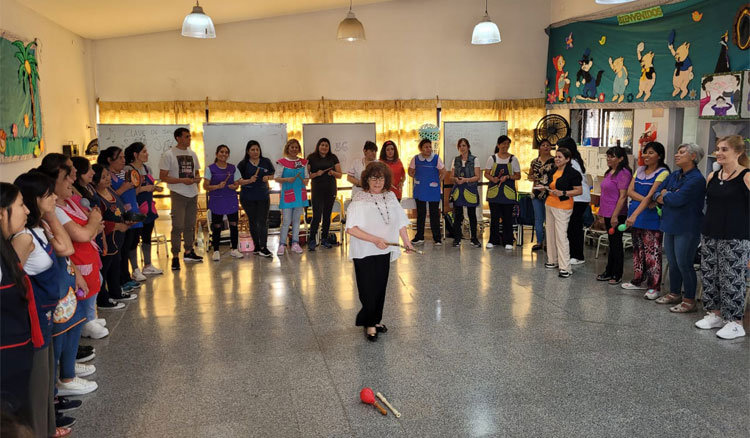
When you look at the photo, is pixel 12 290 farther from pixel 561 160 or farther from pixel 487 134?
pixel 487 134

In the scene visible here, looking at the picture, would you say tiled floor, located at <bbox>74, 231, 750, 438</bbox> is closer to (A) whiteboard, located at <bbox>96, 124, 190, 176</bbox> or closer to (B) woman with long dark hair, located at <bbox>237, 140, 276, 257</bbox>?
(B) woman with long dark hair, located at <bbox>237, 140, 276, 257</bbox>

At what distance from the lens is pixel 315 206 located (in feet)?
25.4

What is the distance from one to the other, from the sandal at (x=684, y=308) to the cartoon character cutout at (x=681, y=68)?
3.35 meters

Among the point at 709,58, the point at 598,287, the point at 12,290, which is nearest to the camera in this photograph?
the point at 12,290

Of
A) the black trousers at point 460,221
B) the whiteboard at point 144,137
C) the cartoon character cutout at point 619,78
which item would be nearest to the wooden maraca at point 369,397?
the black trousers at point 460,221

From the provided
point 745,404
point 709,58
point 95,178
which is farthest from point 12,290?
point 709,58

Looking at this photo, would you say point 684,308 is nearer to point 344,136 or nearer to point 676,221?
point 676,221

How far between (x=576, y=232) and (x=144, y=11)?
591cm

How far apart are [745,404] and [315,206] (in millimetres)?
5418

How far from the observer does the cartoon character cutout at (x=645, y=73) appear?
777 centimetres

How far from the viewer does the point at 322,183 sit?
7.77m

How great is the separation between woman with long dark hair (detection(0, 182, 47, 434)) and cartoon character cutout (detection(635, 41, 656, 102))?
758 centimetres

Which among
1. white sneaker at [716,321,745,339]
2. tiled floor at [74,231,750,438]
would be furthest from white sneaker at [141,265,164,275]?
white sneaker at [716,321,745,339]

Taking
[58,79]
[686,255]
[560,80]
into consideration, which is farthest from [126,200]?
[560,80]
